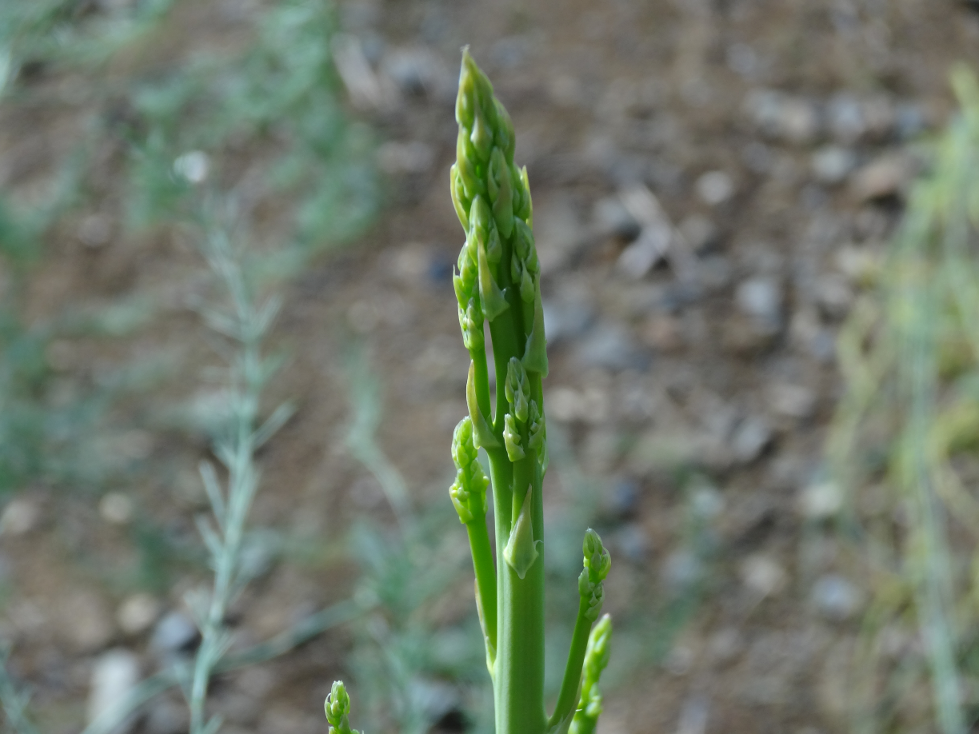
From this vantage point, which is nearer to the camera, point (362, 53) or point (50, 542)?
point (50, 542)

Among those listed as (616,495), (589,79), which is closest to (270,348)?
(616,495)

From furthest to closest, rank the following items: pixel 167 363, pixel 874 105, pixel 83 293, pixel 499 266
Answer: pixel 874 105, pixel 83 293, pixel 167 363, pixel 499 266

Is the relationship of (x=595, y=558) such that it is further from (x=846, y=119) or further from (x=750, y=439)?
(x=846, y=119)

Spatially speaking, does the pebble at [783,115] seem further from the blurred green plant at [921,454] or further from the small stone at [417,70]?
the small stone at [417,70]

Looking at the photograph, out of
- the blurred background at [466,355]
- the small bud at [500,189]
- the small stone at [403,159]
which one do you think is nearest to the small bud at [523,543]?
the small bud at [500,189]

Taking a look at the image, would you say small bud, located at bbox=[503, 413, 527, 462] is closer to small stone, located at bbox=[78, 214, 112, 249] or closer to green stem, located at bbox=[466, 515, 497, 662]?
green stem, located at bbox=[466, 515, 497, 662]

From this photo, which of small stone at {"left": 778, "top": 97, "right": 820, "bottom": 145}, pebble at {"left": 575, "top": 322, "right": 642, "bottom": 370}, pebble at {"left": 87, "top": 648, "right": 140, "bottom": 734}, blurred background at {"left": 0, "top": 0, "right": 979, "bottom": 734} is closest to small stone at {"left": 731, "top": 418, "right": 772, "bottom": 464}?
blurred background at {"left": 0, "top": 0, "right": 979, "bottom": 734}

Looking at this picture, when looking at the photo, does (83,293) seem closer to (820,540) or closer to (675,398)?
(675,398)
